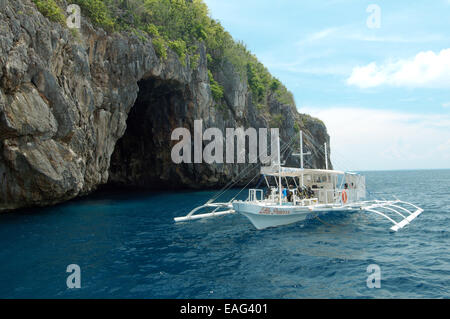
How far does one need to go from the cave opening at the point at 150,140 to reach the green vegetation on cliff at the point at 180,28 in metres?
5.38

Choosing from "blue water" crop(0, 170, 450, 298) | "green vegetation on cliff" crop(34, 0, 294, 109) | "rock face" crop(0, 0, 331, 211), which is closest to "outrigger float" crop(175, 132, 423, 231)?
"blue water" crop(0, 170, 450, 298)

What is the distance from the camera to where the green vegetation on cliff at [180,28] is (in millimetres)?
27781

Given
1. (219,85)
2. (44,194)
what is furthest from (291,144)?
(44,194)

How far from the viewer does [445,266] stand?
12.8 metres

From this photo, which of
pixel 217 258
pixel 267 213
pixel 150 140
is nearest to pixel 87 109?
pixel 267 213

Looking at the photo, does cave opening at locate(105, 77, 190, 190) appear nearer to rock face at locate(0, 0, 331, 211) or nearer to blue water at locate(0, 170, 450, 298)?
rock face at locate(0, 0, 331, 211)

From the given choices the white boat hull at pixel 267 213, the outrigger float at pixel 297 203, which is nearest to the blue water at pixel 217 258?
the white boat hull at pixel 267 213

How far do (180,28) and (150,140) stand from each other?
1571 cm

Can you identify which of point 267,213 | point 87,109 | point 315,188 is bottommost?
point 267,213

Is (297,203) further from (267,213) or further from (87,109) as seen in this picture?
(87,109)

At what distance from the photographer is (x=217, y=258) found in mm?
13758

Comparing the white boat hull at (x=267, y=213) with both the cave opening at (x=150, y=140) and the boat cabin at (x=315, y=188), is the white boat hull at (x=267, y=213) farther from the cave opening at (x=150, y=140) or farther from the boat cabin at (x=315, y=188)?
the cave opening at (x=150, y=140)
